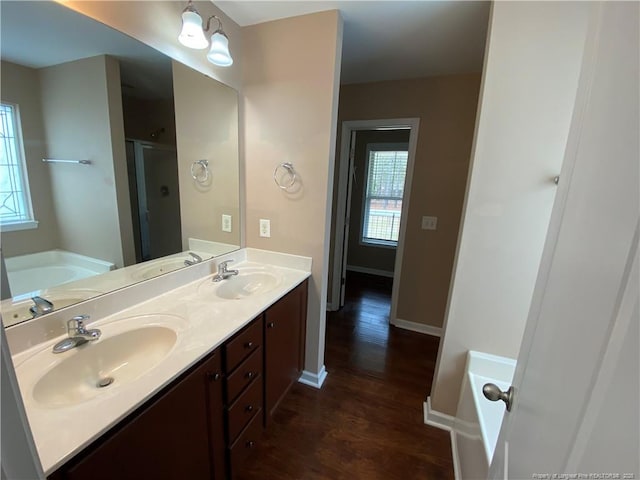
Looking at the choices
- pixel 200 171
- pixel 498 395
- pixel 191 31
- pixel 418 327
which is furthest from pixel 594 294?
pixel 418 327

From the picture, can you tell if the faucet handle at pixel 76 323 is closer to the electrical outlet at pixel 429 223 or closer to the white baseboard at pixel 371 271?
the electrical outlet at pixel 429 223

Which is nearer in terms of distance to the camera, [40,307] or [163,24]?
[40,307]

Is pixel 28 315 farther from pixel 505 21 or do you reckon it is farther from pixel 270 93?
pixel 505 21

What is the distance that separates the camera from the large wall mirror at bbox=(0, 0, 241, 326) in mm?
922

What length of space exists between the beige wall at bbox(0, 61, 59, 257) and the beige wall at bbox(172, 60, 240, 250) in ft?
2.05

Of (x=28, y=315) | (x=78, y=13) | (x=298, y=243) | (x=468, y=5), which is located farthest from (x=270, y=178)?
(x=468, y=5)

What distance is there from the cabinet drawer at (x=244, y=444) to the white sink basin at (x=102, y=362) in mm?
563

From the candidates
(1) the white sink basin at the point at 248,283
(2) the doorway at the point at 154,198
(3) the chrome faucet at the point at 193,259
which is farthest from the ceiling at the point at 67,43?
(1) the white sink basin at the point at 248,283

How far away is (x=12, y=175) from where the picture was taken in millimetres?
905

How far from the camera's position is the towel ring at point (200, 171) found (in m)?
1.68

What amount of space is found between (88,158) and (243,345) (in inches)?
40.1

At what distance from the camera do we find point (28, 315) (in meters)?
0.96

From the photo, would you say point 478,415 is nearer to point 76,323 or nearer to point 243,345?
point 243,345

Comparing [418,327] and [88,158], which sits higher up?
[88,158]
